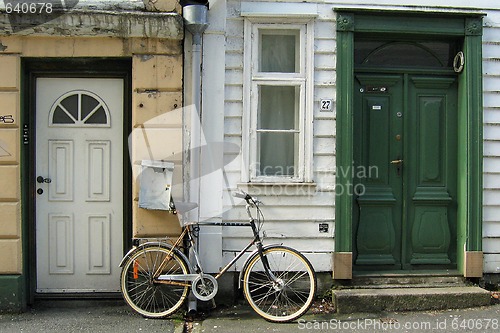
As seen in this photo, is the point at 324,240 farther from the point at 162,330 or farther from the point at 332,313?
the point at 162,330

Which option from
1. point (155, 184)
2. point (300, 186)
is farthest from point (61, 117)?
point (300, 186)

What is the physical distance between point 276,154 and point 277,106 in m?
0.51

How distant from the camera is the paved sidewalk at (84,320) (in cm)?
538

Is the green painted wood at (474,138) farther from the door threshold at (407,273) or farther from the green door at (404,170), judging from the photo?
the door threshold at (407,273)

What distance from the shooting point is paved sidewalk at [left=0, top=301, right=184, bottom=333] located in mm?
5383

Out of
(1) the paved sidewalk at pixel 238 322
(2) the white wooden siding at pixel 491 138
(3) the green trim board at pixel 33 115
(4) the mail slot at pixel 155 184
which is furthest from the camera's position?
(2) the white wooden siding at pixel 491 138

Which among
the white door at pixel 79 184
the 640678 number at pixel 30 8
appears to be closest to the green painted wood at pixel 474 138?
the white door at pixel 79 184

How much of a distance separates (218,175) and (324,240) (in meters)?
1.31

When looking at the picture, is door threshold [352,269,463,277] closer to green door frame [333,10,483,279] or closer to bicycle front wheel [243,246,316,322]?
green door frame [333,10,483,279]

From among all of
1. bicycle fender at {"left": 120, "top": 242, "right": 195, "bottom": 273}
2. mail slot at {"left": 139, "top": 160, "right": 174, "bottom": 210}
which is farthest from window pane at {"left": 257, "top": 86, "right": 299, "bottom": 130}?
bicycle fender at {"left": 120, "top": 242, "right": 195, "bottom": 273}

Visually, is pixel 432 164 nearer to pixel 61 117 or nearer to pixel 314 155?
pixel 314 155

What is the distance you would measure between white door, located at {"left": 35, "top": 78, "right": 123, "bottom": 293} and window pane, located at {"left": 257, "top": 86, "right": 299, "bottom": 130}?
4.93 feet

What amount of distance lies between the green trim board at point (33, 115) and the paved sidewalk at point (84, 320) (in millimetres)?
254

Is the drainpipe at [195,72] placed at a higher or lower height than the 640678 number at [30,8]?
lower
